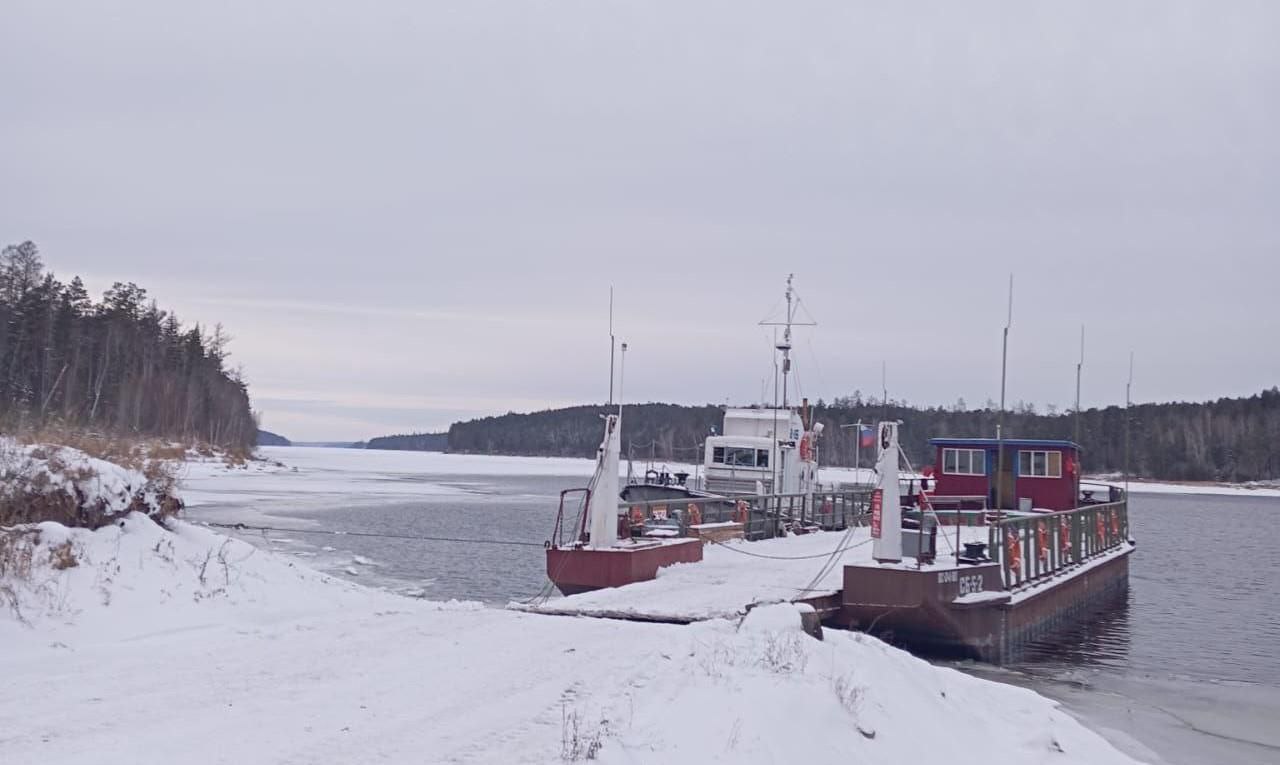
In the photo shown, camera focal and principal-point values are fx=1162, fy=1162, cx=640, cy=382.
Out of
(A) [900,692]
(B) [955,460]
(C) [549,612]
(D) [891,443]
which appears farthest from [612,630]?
(B) [955,460]

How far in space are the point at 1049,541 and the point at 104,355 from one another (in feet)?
272

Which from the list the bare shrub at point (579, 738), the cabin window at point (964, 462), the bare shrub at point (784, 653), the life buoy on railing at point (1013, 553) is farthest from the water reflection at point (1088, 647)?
→ the bare shrub at point (579, 738)

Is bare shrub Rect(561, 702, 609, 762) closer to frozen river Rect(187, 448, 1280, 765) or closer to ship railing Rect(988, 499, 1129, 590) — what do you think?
frozen river Rect(187, 448, 1280, 765)

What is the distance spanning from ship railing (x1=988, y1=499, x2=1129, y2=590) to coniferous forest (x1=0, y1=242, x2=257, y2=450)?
186 ft

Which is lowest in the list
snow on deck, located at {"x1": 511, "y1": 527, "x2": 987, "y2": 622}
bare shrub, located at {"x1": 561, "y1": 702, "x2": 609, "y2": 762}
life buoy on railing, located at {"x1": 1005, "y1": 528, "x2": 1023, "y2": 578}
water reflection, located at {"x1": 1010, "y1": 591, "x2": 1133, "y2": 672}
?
water reflection, located at {"x1": 1010, "y1": 591, "x2": 1133, "y2": 672}

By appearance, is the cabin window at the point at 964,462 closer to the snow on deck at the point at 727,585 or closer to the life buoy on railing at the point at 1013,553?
the snow on deck at the point at 727,585

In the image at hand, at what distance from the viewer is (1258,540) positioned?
183 ft

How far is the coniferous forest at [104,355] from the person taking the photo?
80.2 meters

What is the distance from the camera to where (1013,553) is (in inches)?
A: 808

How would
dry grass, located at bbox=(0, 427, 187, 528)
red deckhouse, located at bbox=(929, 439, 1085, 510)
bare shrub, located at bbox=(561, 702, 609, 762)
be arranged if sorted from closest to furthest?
bare shrub, located at bbox=(561, 702, 609, 762)
dry grass, located at bbox=(0, 427, 187, 528)
red deckhouse, located at bbox=(929, 439, 1085, 510)

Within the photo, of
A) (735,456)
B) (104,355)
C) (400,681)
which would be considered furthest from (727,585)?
(104,355)

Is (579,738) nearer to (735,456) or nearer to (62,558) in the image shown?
(62,558)

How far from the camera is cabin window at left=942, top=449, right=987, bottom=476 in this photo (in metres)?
34.2

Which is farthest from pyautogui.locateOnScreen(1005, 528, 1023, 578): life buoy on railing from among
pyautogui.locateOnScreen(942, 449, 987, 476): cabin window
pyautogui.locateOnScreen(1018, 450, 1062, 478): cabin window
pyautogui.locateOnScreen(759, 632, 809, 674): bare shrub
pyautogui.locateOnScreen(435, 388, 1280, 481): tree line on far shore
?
pyautogui.locateOnScreen(435, 388, 1280, 481): tree line on far shore
